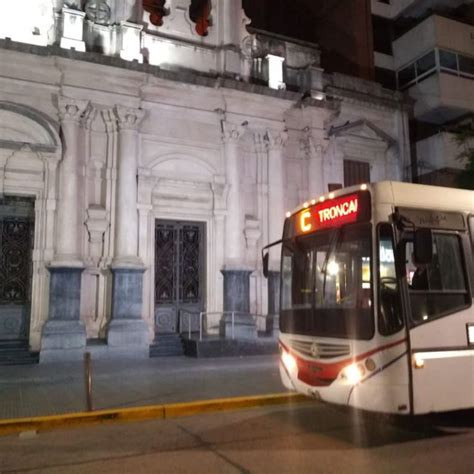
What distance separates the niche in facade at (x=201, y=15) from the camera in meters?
15.3

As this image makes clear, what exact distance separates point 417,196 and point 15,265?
33.2ft

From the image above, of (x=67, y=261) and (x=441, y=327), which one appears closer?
(x=441, y=327)

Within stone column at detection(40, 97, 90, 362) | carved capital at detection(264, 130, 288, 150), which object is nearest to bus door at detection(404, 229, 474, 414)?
stone column at detection(40, 97, 90, 362)

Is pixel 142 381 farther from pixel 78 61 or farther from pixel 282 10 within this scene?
pixel 282 10

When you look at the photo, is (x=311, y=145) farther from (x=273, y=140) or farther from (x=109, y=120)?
(x=109, y=120)

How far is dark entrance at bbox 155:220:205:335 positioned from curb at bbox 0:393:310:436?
6081mm

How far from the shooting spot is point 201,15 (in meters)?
15.6

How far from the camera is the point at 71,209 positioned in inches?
502

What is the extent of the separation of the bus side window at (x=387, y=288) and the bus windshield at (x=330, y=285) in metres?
0.13

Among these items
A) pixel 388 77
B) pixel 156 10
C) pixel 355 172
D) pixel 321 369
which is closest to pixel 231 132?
pixel 156 10

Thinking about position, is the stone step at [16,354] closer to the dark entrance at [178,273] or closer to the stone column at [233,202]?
the dark entrance at [178,273]

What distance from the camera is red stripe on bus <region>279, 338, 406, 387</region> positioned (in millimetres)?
5750

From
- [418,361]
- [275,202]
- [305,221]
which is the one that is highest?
[275,202]

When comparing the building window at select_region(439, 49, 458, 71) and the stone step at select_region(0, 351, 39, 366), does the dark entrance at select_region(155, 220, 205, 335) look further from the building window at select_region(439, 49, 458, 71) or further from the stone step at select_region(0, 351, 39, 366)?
the building window at select_region(439, 49, 458, 71)
